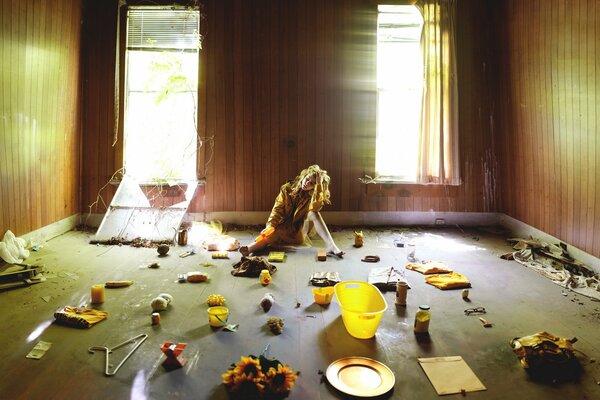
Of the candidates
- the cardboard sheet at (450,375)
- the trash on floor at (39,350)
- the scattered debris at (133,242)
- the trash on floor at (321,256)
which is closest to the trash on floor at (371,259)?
the trash on floor at (321,256)

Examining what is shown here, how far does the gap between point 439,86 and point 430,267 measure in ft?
10.1

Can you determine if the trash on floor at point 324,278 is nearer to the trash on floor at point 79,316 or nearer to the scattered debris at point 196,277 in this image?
the scattered debris at point 196,277

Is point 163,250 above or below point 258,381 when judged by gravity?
above

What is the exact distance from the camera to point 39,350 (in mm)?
2635

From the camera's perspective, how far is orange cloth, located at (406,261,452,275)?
4.25 m

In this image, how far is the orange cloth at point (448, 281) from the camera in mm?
3861

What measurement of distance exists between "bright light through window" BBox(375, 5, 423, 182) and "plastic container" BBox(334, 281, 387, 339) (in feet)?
11.6

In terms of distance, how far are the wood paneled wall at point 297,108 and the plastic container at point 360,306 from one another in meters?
3.34

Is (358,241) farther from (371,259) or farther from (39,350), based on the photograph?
(39,350)

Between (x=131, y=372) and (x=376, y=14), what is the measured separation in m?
5.74

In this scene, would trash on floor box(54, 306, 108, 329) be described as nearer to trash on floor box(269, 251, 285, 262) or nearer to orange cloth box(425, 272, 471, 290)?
trash on floor box(269, 251, 285, 262)

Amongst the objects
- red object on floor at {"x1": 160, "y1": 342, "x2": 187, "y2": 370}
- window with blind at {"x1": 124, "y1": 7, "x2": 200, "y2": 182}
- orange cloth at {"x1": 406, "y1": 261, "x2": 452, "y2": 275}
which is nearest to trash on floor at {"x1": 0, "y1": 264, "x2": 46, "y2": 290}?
red object on floor at {"x1": 160, "y1": 342, "x2": 187, "y2": 370}

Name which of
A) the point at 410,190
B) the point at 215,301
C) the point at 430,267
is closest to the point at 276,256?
the point at 215,301

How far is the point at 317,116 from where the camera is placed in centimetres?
638
